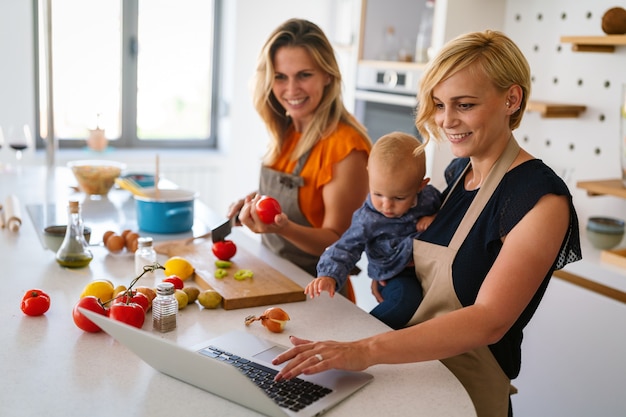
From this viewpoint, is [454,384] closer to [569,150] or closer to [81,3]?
[569,150]

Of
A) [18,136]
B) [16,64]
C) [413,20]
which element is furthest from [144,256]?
[16,64]

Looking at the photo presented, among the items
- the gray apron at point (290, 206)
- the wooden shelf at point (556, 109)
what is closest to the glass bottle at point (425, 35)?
the wooden shelf at point (556, 109)

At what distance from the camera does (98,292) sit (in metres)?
1.54

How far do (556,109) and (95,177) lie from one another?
1.81 metres

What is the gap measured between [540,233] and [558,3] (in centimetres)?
196

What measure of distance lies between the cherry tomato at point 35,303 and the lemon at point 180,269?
0.33 m

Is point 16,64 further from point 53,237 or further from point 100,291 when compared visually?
point 100,291

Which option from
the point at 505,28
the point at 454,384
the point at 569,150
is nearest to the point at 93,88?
the point at 505,28

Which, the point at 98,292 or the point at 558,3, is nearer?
the point at 98,292

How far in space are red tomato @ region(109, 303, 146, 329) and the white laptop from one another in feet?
0.51

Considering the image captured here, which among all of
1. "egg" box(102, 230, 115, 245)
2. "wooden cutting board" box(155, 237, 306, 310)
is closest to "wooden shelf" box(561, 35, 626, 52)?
"wooden cutting board" box(155, 237, 306, 310)

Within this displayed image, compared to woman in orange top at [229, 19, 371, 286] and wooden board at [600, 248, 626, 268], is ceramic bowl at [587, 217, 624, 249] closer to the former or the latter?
wooden board at [600, 248, 626, 268]

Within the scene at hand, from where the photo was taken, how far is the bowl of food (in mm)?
2623

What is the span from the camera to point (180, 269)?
1771 mm
